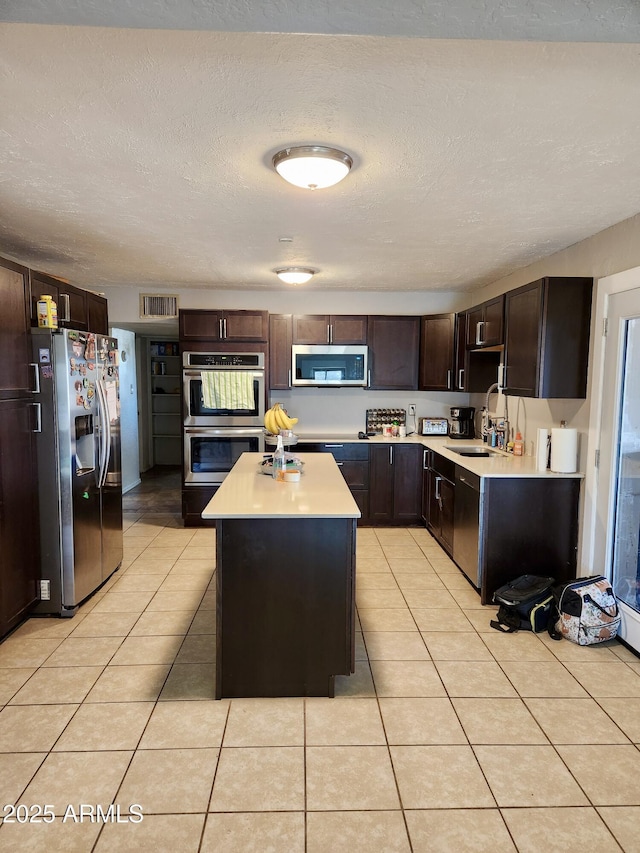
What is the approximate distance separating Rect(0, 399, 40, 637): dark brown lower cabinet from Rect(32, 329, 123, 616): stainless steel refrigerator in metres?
0.06

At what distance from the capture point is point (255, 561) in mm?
2398

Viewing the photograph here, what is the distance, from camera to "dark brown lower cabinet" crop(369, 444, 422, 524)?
16.7ft

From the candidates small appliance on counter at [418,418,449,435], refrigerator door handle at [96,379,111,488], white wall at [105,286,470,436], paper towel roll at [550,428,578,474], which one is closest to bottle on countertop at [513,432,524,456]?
paper towel roll at [550,428,578,474]

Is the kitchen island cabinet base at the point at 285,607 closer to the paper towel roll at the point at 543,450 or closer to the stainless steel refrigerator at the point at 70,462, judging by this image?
the stainless steel refrigerator at the point at 70,462

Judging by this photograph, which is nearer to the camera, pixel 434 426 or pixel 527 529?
pixel 527 529

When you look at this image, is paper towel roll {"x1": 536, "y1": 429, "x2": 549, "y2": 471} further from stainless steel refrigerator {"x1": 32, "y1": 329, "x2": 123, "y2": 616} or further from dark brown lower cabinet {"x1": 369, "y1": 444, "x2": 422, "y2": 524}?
stainless steel refrigerator {"x1": 32, "y1": 329, "x2": 123, "y2": 616}

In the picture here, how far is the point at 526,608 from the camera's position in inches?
121

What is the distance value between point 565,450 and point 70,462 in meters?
3.10

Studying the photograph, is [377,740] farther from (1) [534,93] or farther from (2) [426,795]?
(1) [534,93]

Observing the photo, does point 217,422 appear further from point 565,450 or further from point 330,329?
point 565,450

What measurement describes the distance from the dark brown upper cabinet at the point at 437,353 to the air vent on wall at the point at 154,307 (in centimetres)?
259

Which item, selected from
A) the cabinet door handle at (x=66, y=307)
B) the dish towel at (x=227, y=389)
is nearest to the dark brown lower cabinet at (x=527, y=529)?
the dish towel at (x=227, y=389)

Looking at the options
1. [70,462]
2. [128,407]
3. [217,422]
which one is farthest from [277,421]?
[128,407]

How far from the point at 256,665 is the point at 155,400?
6.32 metres
